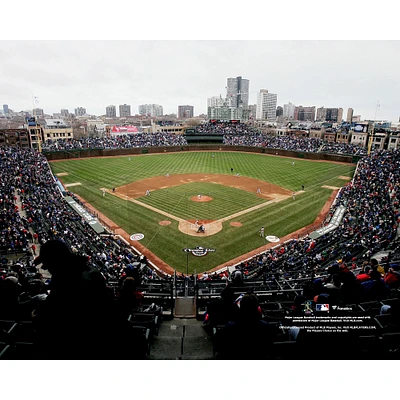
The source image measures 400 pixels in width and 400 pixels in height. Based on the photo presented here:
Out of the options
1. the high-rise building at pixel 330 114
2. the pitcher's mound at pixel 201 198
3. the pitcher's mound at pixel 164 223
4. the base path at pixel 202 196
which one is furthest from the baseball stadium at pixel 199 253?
the high-rise building at pixel 330 114

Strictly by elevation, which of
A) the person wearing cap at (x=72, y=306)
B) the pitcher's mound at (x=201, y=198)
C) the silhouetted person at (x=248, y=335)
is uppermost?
the person wearing cap at (x=72, y=306)

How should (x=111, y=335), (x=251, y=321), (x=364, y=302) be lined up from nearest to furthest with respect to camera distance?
(x=111, y=335) → (x=251, y=321) → (x=364, y=302)

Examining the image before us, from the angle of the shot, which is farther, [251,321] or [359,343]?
[359,343]

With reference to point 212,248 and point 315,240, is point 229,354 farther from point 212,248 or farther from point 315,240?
point 315,240

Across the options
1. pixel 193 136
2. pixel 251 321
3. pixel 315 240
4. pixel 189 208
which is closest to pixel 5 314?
pixel 251 321

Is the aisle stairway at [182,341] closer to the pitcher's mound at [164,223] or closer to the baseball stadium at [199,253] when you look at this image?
the baseball stadium at [199,253]

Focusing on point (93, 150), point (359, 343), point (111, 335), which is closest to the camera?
point (111, 335)

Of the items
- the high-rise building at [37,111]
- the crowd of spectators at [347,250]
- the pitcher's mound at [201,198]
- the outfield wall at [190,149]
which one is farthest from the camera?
the outfield wall at [190,149]
